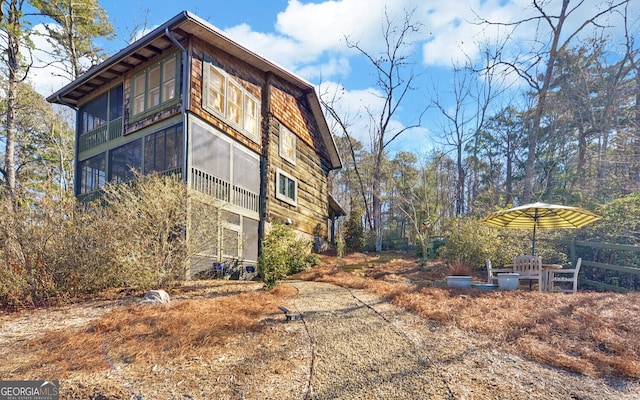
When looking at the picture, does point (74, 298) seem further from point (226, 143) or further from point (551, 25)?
point (551, 25)

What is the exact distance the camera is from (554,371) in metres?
3.43

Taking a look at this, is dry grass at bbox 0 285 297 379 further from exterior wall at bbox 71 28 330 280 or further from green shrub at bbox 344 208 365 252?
green shrub at bbox 344 208 365 252

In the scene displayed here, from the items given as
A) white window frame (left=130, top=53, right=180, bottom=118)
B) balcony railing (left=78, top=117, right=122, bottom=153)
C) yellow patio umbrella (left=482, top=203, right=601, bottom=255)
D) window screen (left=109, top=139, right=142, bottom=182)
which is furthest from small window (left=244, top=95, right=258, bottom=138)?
yellow patio umbrella (left=482, top=203, right=601, bottom=255)

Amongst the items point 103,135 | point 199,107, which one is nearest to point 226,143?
point 199,107

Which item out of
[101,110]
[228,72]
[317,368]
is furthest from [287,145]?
[317,368]

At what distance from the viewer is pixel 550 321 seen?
4793 mm

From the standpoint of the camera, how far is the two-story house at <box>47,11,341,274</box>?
9.36m

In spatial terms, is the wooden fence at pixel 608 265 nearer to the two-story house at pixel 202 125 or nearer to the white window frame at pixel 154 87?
the two-story house at pixel 202 125

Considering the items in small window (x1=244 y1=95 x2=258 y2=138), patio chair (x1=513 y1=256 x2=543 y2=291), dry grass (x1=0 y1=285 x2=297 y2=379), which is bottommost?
dry grass (x1=0 y1=285 x2=297 y2=379)

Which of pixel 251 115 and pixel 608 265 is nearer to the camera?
pixel 608 265

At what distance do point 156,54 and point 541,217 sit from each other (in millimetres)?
11887

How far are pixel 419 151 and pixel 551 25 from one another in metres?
9.04
